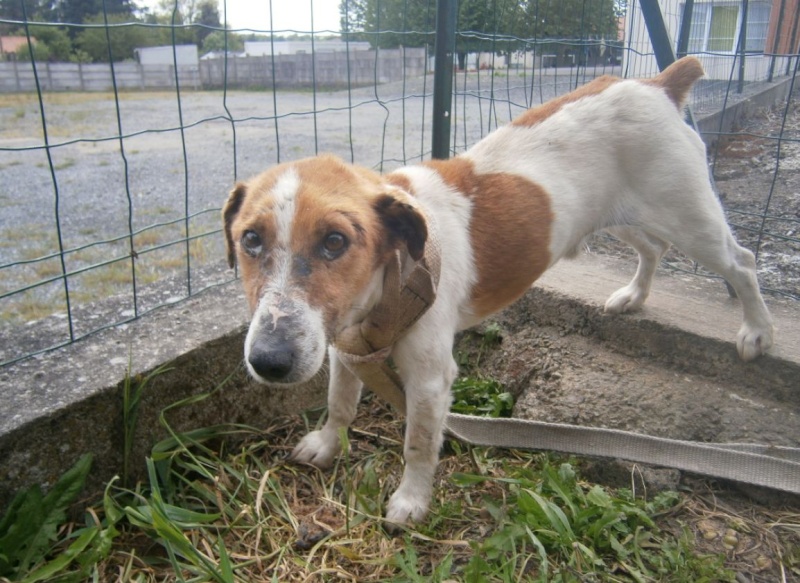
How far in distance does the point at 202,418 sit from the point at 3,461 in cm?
78

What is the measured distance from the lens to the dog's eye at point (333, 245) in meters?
1.94

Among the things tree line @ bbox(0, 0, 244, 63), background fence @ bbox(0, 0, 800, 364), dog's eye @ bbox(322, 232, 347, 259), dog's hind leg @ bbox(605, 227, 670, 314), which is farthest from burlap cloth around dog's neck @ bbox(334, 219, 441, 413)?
tree line @ bbox(0, 0, 244, 63)

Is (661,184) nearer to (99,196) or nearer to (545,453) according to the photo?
(545,453)

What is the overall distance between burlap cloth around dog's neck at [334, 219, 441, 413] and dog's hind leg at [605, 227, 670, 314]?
4.33ft

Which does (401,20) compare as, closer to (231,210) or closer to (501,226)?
(501,226)

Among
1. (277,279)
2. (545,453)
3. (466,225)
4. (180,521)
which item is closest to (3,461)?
(180,521)

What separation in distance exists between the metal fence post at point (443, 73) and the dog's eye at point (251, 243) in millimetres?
2168

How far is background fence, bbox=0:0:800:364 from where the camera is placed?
3162 millimetres

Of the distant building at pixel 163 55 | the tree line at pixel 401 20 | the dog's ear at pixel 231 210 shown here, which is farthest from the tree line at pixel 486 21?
the distant building at pixel 163 55

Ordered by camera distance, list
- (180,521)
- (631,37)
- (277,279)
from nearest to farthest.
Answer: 1. (277,279)
2. (180,521)
3. (631,37)

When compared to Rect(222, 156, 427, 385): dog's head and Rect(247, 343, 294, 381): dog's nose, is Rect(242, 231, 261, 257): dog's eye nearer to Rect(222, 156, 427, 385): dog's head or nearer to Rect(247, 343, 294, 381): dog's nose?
Rect(222, 156, 427, 385): dog's head

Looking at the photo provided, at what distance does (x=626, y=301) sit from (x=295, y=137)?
7718 mm

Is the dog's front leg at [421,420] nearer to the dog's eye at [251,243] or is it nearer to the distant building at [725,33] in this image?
the dog's eye at [251,243]

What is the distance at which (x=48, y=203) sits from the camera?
19.4ft
